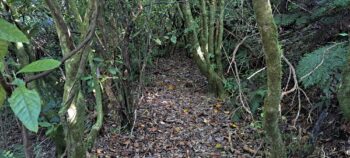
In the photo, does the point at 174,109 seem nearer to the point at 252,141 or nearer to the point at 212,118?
the point at 212,118

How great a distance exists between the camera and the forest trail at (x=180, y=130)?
3.71 meters

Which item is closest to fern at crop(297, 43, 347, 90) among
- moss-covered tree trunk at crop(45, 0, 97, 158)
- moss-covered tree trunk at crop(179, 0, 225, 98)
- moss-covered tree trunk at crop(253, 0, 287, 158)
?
moss-covered tree trunk at crop(253, 0, 287, 158)

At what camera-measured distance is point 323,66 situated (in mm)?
3609

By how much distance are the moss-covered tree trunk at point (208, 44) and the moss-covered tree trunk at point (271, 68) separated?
2321 mm

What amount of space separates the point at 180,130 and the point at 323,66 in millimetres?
1681

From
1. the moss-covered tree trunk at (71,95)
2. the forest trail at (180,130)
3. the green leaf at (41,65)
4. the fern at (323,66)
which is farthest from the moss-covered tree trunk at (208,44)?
the green leaf at (41,65)

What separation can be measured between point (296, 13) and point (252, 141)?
6.55 ft

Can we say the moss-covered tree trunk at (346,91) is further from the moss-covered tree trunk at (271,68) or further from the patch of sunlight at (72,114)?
the patch of sunlight at (72,114)

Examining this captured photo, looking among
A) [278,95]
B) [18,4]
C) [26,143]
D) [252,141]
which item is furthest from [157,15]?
[26,143]

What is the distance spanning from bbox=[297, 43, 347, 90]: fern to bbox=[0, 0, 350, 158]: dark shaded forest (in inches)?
0.4

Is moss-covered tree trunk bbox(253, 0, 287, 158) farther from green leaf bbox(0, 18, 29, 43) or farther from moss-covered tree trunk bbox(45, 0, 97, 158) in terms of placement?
green leaf bbox(0, 18, 29, 43)

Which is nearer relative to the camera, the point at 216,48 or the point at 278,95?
the point at 278,95

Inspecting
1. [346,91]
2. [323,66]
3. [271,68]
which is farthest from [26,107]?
[323,66]

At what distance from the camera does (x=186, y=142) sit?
3875mm
